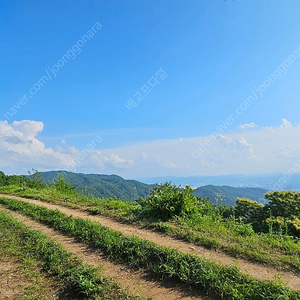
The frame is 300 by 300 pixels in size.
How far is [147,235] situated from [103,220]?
7.40 ft

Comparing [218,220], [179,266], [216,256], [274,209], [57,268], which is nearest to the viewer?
[179,266]

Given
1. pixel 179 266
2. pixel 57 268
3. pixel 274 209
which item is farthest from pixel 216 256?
pixel 274 209

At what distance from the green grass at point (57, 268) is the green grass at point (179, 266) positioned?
722 millimetres

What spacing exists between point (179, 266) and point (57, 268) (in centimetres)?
234

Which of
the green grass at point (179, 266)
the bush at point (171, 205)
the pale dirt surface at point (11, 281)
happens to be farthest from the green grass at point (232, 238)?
the pale dirt surface at point (11, 281)

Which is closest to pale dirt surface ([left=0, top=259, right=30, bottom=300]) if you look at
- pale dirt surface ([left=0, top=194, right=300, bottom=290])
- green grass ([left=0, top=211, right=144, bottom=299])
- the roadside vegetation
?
green grass ([left=0, top=211, right=144, bottom=299])

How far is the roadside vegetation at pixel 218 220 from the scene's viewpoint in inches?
174

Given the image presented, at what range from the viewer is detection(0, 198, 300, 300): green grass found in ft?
10.3

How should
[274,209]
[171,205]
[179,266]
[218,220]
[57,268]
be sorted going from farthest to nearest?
[274,209] → [171,205] → [218,220] → [57,268] → [179,266]

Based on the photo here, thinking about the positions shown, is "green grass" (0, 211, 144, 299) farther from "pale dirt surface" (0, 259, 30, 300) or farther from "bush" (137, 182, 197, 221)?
"bush" (137, 182, 197, 221)

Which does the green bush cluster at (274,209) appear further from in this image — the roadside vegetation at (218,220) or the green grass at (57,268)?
the green grass at (57,268)

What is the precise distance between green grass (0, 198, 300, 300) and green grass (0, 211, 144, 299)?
722 millimetres

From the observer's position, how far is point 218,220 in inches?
253

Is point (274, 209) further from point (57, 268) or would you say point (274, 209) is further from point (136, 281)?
point (57, 268)
